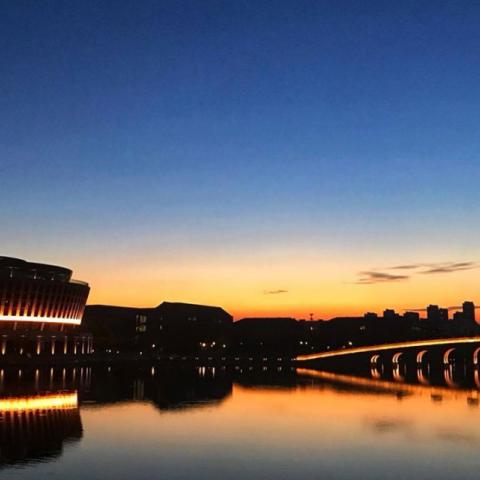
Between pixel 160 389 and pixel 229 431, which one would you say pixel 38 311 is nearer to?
pixel 160 389

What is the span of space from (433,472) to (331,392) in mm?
52848

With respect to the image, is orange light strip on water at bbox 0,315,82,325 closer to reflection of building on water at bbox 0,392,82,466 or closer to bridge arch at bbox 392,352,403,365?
reflection of building on water at bbox 0,392,82,466

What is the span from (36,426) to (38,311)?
10623cm

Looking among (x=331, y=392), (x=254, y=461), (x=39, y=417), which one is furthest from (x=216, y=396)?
(x=254, y=461)

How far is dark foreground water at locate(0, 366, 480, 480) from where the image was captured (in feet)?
127

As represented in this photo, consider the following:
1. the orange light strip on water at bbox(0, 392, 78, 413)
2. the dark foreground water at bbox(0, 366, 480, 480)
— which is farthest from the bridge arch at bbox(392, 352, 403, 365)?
the orange light strip on water at bbox(0, 392, 78, 413)

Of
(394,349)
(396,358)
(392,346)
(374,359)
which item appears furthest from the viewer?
(396,358)

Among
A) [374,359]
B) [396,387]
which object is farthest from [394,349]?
[396,387]

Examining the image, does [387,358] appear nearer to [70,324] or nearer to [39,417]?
[70,324]

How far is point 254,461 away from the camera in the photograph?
41.2m

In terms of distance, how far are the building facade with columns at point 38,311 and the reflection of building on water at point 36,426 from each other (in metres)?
70.8

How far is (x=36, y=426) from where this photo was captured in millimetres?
51375

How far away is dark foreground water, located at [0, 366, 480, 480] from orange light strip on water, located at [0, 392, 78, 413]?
0.10m

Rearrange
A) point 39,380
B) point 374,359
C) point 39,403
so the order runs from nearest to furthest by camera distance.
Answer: point 39,403
point 39,380
point 374,359
